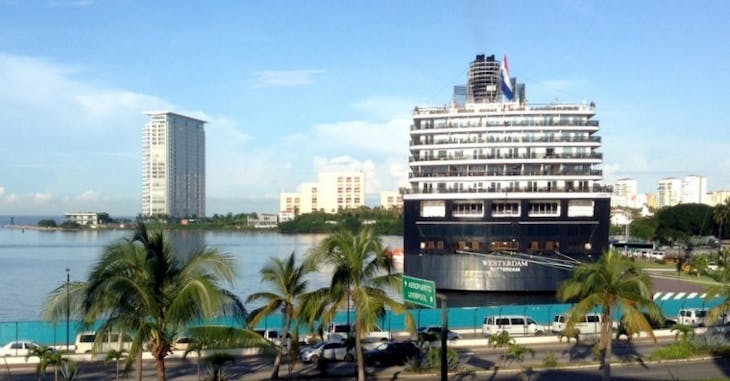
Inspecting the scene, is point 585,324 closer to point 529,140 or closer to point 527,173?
point 527,173

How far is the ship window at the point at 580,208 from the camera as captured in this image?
48406 millimetres

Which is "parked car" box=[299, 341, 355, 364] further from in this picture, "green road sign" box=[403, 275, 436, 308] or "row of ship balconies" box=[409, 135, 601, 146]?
"row of ship balconies" box=[409, 135, 601, 146]

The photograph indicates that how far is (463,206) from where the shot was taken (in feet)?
160

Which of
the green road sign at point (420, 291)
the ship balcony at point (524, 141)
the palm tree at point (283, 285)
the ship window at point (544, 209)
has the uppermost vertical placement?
the ship balcony at point (524, 141)

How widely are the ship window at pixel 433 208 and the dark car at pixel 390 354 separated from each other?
88.8ft

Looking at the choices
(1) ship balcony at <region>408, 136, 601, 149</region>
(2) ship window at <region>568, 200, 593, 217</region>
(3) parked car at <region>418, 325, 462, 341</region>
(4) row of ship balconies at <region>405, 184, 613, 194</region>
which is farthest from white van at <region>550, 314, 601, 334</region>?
(1) ship balcony at <region>408, 136, 601, 149</region>

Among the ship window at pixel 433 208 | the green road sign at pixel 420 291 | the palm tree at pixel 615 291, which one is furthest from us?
the ship window at pixel 433 208

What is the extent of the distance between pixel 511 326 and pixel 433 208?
1994cm

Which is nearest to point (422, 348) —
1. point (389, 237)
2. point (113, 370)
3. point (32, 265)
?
point (113, 370)

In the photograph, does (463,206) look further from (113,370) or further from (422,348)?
(113,370)


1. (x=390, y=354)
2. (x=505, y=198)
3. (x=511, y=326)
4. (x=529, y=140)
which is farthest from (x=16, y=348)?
(x=529, y=140)

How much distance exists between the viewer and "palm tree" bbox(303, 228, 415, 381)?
50.2 ft

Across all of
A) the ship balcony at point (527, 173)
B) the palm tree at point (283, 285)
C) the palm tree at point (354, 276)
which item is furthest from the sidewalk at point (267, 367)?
the ship balcony at point (527, 173)

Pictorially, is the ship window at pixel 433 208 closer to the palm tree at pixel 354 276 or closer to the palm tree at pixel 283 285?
the palm tree at pixel 283 285
